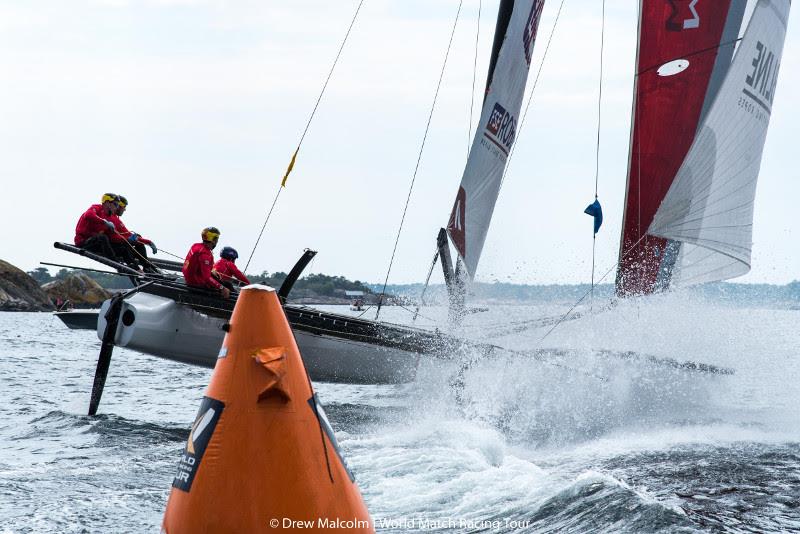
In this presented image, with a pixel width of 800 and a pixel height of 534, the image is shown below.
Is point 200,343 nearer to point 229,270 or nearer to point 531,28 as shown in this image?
point 229,270

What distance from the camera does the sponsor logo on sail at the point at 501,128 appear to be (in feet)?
41.8

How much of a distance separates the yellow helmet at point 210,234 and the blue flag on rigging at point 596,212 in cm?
455

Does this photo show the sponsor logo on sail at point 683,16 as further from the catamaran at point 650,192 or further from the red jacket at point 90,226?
the red jacket at point 90,226

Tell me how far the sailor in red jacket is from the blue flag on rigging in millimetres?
4312

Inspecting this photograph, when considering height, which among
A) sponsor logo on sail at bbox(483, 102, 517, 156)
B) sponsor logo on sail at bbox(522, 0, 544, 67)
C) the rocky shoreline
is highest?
sponsor logo on sail at bbox(522, 0, 544, 67)

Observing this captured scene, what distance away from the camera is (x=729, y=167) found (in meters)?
11.4

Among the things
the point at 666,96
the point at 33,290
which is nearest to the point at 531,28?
the point at 666,96

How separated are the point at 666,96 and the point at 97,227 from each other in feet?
23.5

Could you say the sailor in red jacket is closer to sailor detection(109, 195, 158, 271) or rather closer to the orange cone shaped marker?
sailor detection(109, 195, 158, 271)

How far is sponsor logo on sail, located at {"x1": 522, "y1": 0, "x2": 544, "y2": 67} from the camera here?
13.0 metres

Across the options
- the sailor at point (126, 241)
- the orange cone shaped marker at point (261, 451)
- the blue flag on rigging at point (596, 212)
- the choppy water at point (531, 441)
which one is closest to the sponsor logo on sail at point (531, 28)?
the blue flag on rigging at point (596, 212)

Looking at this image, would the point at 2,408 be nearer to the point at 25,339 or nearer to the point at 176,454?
the point at 176,454

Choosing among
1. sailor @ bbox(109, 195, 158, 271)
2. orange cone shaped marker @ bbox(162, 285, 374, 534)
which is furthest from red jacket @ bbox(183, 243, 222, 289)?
orange cone shaped marker @ bbox(162, 285, 374, 534)

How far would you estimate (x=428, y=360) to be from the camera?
1166cm
